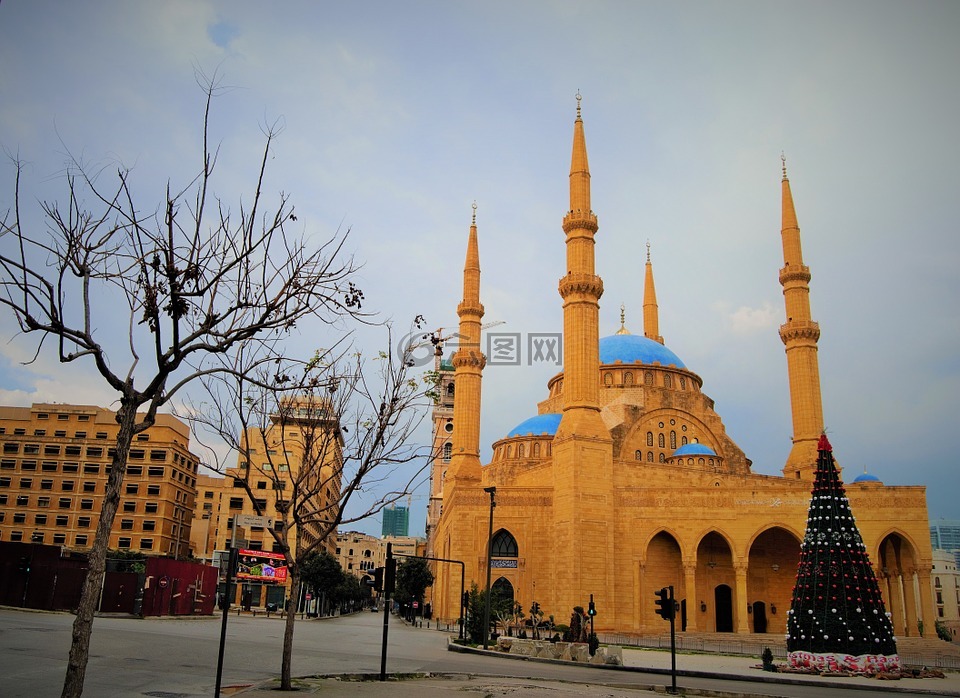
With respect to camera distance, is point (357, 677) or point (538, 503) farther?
point (538, 503)

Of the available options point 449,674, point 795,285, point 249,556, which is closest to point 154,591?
point 249,556

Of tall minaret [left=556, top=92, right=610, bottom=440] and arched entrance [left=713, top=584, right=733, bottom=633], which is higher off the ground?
tall minaret [left=556, top=92, right=610, bottom=440]

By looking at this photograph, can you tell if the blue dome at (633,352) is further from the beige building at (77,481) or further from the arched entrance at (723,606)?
the beige building at (77,481)

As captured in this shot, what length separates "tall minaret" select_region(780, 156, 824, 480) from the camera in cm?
4322

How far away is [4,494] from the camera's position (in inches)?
1908

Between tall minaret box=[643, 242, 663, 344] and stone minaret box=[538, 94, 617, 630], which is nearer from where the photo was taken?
stone minaret box=[538, 94, 617, 630]

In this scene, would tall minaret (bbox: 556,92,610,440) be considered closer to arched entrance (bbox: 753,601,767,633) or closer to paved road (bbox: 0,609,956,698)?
arched entrance (bbox: 753,601,767,633)

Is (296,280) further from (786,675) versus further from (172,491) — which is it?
(172,491)

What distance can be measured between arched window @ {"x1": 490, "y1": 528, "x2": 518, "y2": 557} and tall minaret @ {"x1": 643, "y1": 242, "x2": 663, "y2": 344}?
29.0 meters

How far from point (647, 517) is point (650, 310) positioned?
30.7 meters

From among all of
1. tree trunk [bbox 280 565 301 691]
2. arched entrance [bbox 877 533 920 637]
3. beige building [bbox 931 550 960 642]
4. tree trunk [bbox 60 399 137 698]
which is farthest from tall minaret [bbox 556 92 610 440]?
beige building [bbox 931 550 960 642]

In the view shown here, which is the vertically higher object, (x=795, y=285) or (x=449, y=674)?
(x=795, y=285)

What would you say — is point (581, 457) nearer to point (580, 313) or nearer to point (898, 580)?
point (580, 313)

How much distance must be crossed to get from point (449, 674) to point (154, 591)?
1871cm
